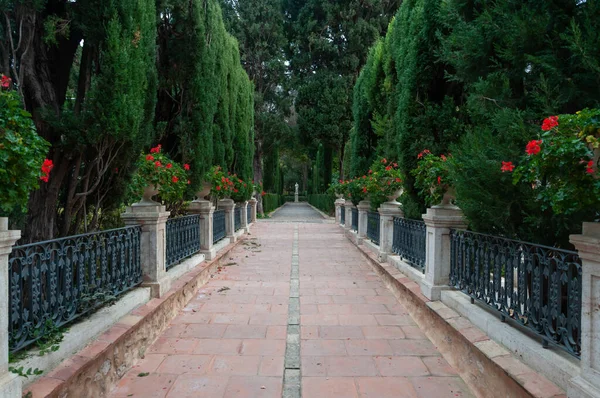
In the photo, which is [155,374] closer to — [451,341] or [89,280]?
[89,280]

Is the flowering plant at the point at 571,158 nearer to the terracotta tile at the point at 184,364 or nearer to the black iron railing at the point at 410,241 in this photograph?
the terracotta tile at the point at 184,364

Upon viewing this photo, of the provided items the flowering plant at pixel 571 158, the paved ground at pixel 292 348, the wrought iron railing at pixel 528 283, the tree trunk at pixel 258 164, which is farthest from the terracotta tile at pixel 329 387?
the tree trunk at pixel 258 164

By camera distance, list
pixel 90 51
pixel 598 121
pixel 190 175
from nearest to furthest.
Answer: pixel 598 121, pixel 90 51, pixel 190 175

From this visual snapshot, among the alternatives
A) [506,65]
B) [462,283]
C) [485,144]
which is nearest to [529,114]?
[485,144]

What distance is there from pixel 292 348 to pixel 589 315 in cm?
280

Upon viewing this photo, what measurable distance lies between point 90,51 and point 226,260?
608 cm

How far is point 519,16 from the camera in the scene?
320cm

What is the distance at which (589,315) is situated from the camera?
219cm

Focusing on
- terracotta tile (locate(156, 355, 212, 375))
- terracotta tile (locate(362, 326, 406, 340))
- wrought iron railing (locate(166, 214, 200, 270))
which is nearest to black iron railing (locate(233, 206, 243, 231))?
wrought iron railing (locate(166, 214, 200, 270))

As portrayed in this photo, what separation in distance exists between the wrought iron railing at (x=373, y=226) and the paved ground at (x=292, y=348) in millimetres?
2243

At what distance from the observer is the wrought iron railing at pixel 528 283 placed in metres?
2.54

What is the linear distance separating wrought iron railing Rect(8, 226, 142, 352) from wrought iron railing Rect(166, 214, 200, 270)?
4.63 feet

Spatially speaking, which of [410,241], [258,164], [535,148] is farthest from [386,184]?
[258,164]

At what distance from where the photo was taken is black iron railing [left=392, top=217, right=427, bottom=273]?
19.4 feet
